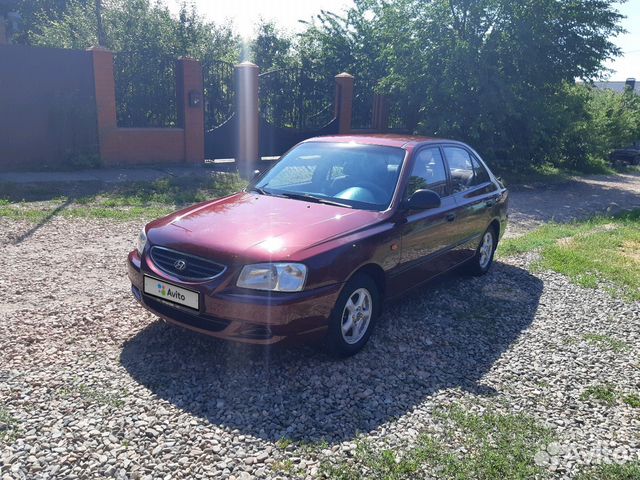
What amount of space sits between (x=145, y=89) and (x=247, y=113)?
2786 mm

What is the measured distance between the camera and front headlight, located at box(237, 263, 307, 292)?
3.82 meters

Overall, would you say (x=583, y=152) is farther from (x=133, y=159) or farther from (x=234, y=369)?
(x=234, y=369)

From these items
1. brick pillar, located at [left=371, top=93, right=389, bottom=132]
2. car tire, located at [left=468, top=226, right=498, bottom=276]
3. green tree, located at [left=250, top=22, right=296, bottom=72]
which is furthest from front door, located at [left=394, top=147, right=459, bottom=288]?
green tree, located at [left=250, top=22, right=296, bottom=72]

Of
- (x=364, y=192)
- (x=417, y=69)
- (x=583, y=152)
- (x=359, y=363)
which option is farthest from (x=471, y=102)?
(x=359, y=363)

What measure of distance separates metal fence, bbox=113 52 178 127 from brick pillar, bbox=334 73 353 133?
534cm

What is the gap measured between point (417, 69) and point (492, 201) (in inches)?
398

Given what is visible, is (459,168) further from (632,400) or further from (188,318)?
(188,318)

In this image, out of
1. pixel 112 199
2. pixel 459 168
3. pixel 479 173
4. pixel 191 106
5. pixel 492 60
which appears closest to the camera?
pixel 459 168

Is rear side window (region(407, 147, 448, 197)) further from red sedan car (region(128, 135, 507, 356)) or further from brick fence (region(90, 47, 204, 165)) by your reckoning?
brick fence (region(90, 47, 204, 165))

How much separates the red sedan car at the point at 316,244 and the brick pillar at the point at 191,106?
9291 millimetres

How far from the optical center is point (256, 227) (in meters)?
4.27

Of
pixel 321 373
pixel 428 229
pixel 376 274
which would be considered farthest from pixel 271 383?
pixel 428 229

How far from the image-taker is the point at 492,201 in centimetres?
668

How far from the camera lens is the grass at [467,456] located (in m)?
3.10
